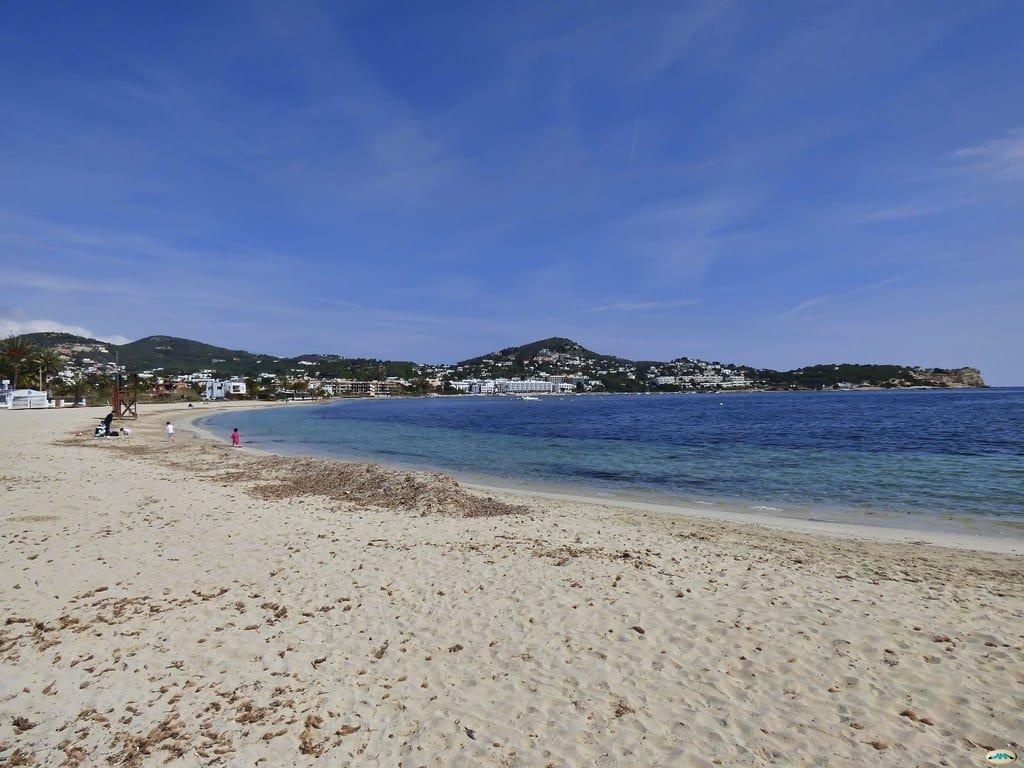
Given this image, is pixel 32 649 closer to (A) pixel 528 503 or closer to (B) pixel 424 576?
(B) pixel 424 576

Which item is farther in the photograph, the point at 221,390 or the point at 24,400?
the point at 221,390

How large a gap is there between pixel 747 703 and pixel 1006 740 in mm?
1958

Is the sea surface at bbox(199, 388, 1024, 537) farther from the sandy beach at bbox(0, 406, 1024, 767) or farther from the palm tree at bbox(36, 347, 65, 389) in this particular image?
the palm tree at bbox(36, 347, 65, 389)

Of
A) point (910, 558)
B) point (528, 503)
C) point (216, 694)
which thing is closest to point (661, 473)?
point (528, 503)

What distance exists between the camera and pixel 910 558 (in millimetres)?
9945

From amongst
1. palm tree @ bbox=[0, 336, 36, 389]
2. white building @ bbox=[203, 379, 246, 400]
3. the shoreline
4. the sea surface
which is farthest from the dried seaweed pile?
white building @ bbox=[203, 379, 246, 400]

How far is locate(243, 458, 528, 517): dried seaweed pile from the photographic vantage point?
13750 millimetres

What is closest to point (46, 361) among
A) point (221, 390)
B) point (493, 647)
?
point (221, 390)

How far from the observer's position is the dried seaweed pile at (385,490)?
45.1ft

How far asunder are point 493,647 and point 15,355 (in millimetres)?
104086

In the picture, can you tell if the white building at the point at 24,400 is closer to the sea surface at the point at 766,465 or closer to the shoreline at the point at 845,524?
the sea surface at the point at 766,465
